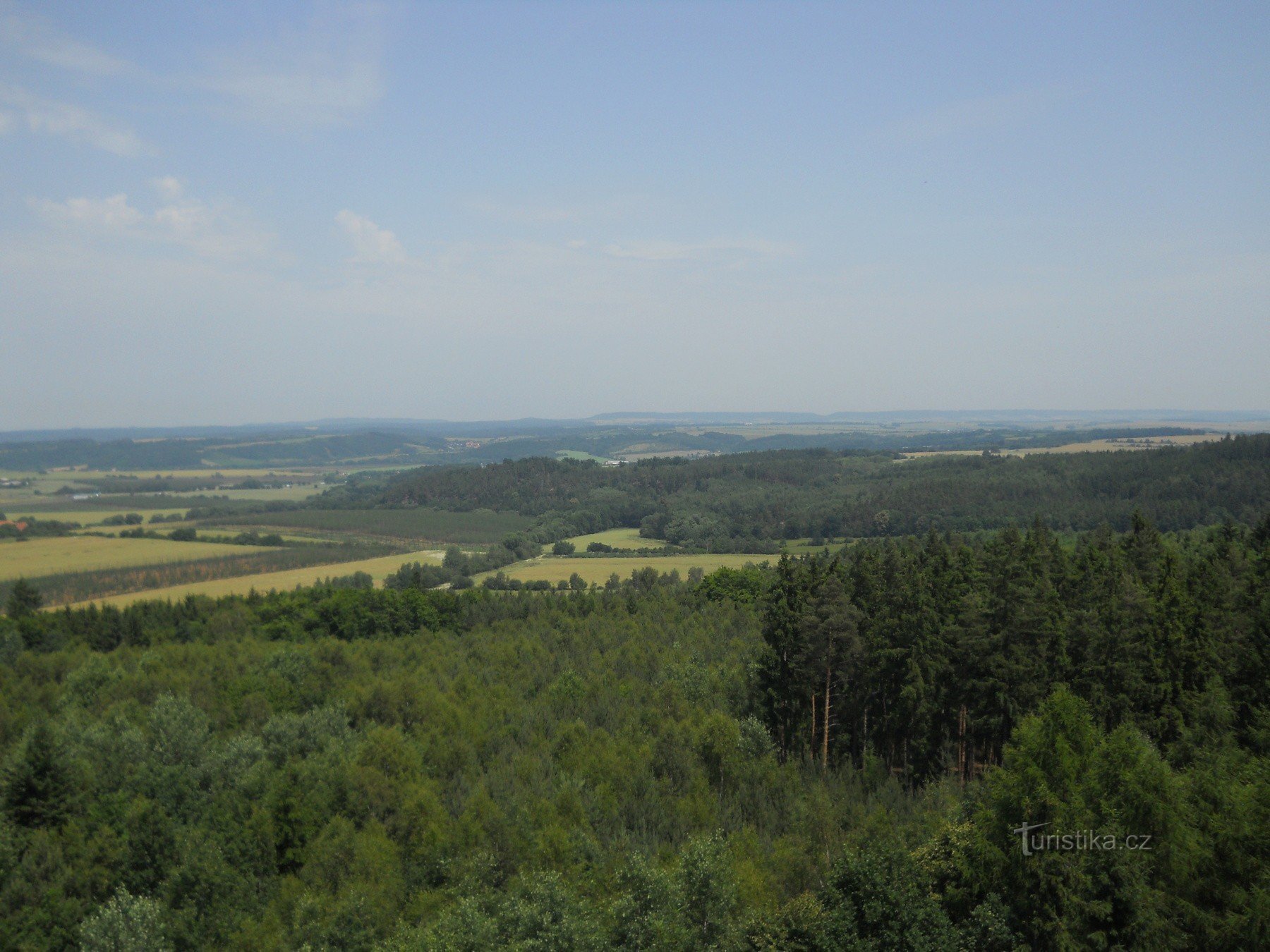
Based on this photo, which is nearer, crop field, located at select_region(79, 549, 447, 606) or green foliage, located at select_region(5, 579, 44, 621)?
green foliage, located at select_region(5, 579, 44, 621)

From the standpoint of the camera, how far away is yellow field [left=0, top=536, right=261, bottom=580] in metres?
119

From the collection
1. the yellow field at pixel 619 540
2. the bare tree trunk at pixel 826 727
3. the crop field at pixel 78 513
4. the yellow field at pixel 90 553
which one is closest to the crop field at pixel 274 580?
the yellow field at pixel 90 553

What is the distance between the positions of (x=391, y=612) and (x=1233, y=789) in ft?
254

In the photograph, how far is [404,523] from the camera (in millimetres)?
176000

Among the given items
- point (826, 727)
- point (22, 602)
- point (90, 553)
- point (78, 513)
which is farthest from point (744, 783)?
point (78, 513)

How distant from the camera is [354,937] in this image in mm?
28891

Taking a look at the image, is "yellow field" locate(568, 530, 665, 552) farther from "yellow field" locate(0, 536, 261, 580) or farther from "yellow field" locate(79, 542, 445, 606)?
"yellow field" locate(0, 536, 261, 580)

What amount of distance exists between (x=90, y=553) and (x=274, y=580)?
130ft

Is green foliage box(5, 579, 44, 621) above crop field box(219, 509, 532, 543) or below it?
above

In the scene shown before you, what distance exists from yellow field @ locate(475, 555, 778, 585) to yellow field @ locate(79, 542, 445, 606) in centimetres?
1484

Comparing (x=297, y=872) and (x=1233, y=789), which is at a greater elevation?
(x=1233, y=789)

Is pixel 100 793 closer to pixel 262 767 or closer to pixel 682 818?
pixel 262 767

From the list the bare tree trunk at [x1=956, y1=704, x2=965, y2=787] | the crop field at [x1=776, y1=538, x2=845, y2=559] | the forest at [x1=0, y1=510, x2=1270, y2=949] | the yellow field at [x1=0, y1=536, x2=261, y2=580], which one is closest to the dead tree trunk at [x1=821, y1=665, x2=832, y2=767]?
the forest at [x1=0, y1=510, x2=1270, y2=949]

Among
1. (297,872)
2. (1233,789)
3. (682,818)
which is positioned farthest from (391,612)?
(1233,789)
